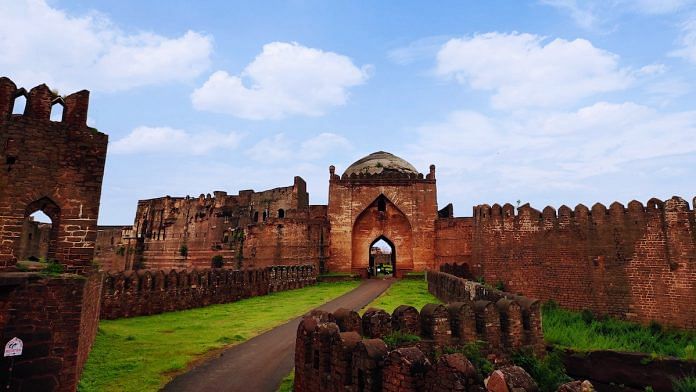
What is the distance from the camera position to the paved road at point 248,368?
746 cm

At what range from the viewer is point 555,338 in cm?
1027

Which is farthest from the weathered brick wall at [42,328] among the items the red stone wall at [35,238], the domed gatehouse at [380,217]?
the red stone wall at [35,238]

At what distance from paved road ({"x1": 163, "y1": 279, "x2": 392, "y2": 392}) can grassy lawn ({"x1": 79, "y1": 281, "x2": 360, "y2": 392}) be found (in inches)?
17.6

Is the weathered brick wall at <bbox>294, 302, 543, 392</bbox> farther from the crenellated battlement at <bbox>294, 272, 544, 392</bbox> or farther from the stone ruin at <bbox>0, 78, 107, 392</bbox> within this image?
the stone ruin at <bbox>0, 78, 107, 392</bbox>

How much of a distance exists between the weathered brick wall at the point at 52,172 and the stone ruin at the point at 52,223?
2 centimetres

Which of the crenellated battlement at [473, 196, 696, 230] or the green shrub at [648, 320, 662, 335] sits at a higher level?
the crenellated battlement at [473, 196, 696, 230]

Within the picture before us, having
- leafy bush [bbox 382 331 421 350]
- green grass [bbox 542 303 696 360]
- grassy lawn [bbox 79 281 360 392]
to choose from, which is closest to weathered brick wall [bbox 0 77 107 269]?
grassy lawn [bbox 79 281 360 392]

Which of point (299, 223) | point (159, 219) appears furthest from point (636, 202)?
point (159, 219)

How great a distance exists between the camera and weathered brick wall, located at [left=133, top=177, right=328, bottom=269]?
28672 millimetres

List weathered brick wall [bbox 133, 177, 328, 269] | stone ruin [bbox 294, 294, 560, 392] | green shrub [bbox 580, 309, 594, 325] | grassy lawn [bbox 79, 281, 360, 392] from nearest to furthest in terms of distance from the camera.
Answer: stone ruin [bbox 294, 294, 560, 392], grassy lawn [bbox 79, 281, 360, 392], green shrub [bbox 580, 309, 594, 325], weathered brick wall [bbox 133, 177, 328, 269]

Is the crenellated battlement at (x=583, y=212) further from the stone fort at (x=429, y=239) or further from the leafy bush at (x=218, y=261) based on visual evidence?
the leafy bush at (x=218, y=261)

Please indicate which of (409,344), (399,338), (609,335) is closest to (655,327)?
(609,335)

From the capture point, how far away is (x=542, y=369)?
805 cm

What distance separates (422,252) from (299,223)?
9332 mm
